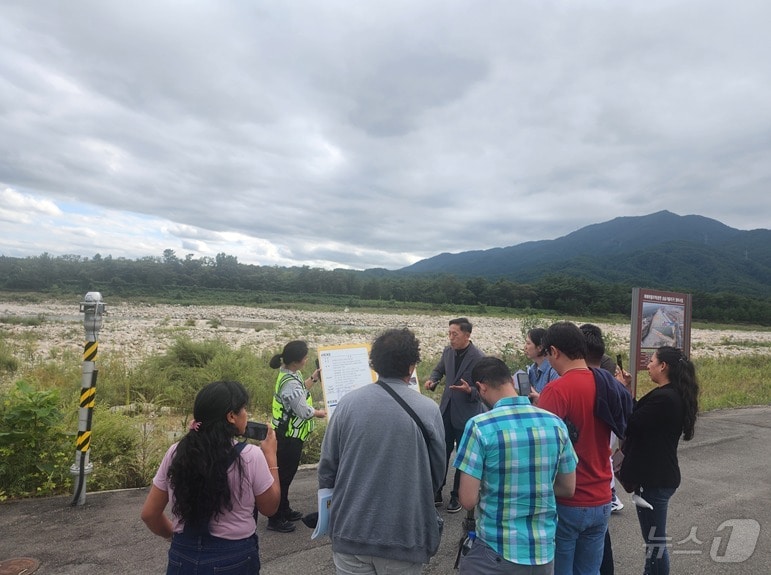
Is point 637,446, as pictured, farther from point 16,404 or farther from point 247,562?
point 16,404

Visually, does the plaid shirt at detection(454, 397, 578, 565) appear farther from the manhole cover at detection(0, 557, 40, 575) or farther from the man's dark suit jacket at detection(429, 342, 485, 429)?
the manhole cover at detection(0, 557, 40, 575)

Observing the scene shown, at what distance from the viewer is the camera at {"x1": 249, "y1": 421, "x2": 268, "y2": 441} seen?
255 cm

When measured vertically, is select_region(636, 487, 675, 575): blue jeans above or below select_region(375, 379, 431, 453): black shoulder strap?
below

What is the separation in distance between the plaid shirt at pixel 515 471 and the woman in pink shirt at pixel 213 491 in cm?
100

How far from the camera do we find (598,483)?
275 centimetres

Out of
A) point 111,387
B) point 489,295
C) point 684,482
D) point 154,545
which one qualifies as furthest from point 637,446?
point 489,295

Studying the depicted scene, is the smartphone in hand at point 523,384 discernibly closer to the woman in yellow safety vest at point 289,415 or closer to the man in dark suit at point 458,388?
the man in dark suit at point 458,388

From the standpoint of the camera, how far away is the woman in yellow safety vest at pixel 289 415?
412 centimetres

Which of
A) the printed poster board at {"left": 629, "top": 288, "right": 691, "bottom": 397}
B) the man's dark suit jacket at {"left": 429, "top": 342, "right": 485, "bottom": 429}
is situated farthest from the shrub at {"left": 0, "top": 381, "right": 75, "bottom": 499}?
the printed poster board at {"left": 629, "top": 288, "right": 691, "bottom": 397}

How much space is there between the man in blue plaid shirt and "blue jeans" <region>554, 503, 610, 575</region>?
0.39 m

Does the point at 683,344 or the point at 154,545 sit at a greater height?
the point at 683,344

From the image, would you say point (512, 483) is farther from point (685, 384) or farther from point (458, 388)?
point (458, 388)

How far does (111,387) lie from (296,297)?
84.1 meters

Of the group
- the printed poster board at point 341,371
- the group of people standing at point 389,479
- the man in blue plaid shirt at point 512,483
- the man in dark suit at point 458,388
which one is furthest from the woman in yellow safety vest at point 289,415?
the man in blue plaid shirt at point 512,483
